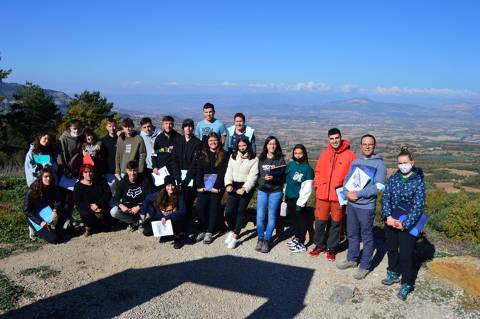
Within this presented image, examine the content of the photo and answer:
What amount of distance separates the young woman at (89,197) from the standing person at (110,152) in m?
0.24

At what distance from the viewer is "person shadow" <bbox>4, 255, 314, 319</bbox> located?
14.6 ft

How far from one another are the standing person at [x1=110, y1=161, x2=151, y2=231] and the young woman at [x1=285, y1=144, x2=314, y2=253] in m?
2.59

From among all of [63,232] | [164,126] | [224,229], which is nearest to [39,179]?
[63,232]

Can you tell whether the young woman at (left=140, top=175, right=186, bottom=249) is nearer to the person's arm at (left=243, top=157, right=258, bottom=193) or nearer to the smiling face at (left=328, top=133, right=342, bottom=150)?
the person's arm at (left=243, top=157, right=258, bottom=193)

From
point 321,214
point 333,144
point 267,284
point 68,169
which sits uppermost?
point 333,144

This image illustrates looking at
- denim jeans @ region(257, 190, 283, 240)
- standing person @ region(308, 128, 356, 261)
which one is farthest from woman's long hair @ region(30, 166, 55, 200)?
standing person @ region(308, 128, 356, 261)

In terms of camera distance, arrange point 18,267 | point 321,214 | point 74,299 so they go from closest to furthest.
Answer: point 74,299 < point 18,267 < point 321,214

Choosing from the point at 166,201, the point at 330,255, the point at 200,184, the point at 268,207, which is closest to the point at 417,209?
the point at 330,255

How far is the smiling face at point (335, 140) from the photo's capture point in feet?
17.7

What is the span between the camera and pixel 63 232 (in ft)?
22.5

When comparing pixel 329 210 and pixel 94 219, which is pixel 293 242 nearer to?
pixel 329 210

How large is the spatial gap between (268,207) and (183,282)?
1878 mm

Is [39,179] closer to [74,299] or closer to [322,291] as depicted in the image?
[74,299]

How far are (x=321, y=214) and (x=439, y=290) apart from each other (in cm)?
189
